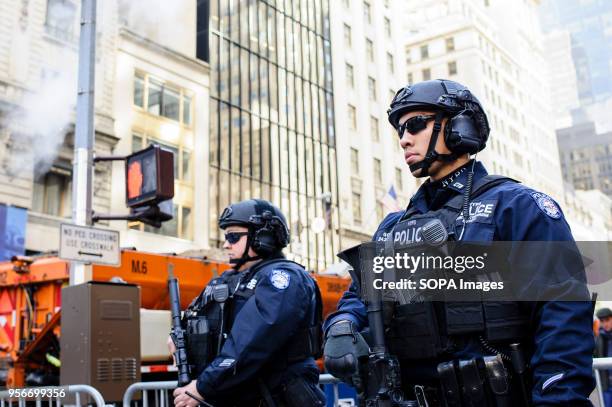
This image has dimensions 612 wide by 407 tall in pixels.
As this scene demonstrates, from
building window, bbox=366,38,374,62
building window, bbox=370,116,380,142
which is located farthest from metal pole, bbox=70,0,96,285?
building window, bbox=366,38,374,62

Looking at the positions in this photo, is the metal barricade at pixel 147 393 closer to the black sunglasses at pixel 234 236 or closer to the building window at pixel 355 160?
the black sunglasses at pixel 234 236

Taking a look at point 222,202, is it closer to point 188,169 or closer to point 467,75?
point 188,169

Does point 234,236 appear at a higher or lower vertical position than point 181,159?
lower

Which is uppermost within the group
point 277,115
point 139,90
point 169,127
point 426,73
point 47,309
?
point 426,73

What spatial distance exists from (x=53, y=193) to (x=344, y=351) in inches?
791

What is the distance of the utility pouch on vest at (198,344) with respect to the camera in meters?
4.04

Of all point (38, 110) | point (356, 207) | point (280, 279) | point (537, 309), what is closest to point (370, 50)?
point (356, 207)

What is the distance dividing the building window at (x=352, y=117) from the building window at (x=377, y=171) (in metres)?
2.59

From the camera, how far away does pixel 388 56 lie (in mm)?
44531

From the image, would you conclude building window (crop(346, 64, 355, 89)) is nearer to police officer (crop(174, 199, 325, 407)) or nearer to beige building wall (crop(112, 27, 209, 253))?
beige building wall (crop(112, 27, 209, 253))

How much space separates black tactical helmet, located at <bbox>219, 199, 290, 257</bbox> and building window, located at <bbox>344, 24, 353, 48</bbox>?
122 feet

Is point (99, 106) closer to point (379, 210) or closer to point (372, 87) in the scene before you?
point (379, 210)

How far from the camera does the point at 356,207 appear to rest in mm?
38031

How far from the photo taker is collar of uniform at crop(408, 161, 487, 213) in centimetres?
263
